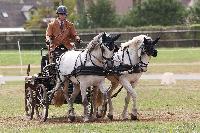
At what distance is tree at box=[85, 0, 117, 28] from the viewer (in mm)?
66500

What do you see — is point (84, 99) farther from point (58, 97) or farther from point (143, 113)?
point (143, 113)

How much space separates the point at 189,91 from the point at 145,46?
1048cm

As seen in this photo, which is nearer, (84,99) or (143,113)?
(84,99)

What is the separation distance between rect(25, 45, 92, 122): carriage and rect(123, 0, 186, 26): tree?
48081 mm

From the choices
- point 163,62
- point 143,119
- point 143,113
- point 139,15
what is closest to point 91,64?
point 143,119

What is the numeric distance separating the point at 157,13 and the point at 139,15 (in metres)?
1.65

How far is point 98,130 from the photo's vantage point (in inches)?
534

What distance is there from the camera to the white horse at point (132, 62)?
53.4ft

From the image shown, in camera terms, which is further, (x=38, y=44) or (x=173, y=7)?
(x=173, y=7)

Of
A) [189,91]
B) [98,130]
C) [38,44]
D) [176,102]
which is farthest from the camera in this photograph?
[38,44]

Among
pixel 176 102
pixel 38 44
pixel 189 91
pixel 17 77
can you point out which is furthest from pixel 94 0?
pixel 176 102

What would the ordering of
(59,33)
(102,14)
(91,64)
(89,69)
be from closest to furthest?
(89,69), (91,64), (59,33), (102,14)

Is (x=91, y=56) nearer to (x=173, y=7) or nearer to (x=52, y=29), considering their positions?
(x=52, y=29)

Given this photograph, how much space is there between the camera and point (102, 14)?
6688 centimetres
